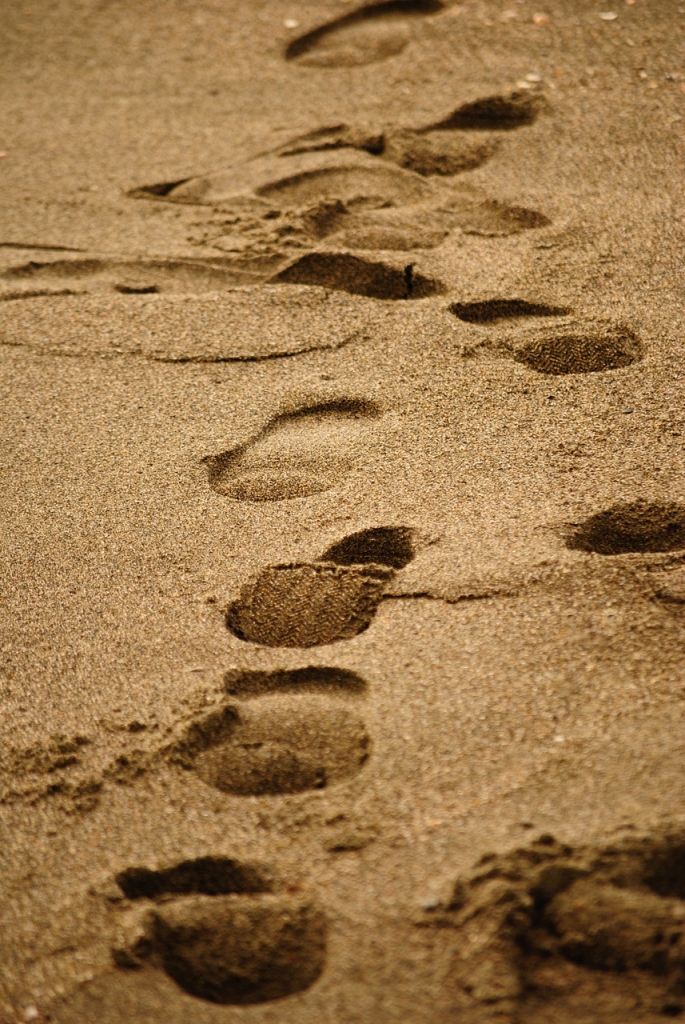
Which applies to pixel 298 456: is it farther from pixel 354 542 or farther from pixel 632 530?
pixel 632 530

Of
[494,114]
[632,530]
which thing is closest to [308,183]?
[494,114]

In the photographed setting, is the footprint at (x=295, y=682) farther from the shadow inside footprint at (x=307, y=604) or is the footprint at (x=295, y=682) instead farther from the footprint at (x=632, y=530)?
the footprint at (x=632, y=530)

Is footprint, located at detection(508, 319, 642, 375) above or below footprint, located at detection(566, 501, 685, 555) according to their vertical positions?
above

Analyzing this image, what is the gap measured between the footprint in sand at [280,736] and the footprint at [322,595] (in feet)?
0.25

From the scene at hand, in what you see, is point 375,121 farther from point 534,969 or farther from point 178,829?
point 534,969

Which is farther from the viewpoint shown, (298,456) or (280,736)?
(298,456)

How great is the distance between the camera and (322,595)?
4.50 feet

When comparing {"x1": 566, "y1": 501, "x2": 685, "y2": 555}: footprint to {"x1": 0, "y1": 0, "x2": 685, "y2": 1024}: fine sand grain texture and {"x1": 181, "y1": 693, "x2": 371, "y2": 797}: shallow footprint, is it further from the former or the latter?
{"x1": 181, "y1": 693, "x2": 371, "y2": 797}: shallow footprint

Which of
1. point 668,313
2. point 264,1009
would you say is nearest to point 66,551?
Result: point 264,1009

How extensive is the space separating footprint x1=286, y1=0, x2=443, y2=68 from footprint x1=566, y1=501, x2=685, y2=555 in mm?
1922

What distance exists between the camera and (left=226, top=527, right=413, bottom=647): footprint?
1.33 metres

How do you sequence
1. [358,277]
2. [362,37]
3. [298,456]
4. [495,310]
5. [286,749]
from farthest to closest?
1. [362,37]
2. [358,277]
3. [495,310]
4. [298,456]
5. [286,749]

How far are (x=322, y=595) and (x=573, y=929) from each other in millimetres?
574

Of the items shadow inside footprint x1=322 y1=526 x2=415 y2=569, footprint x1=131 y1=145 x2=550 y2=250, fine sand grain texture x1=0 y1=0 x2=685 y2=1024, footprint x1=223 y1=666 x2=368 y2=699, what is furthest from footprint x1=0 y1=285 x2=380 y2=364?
footprint x1=223 y1=666 x2=368 y2=699
